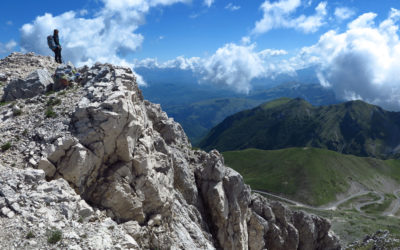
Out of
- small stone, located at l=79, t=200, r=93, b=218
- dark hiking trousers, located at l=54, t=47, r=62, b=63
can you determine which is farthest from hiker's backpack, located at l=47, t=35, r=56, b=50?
small stone, located at l=79, t=200, r=93, b=218

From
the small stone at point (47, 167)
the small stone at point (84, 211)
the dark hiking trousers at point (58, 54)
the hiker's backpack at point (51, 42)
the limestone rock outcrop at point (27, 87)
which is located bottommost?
the small stone at point (84, 211)

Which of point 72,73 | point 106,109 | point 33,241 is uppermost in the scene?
point 72,73

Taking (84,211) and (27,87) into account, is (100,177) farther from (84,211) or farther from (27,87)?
(27,87)

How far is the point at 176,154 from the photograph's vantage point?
4372 centimetres

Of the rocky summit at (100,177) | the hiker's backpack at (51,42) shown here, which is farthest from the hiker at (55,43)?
the rocky summit at (100,177)

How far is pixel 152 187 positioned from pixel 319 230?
6207cm

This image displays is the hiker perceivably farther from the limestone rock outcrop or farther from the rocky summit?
the limestone rock outcrop

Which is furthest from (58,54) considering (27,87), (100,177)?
(100,177)

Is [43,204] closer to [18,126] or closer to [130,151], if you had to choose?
[130,151]

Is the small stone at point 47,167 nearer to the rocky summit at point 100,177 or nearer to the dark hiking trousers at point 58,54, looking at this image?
the rocky summit at point 100,177

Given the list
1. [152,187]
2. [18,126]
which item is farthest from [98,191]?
[18,126]

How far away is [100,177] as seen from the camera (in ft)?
85.4

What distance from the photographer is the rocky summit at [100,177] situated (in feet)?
60.9

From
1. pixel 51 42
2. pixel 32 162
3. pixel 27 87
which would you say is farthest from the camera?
pixel 51 42
